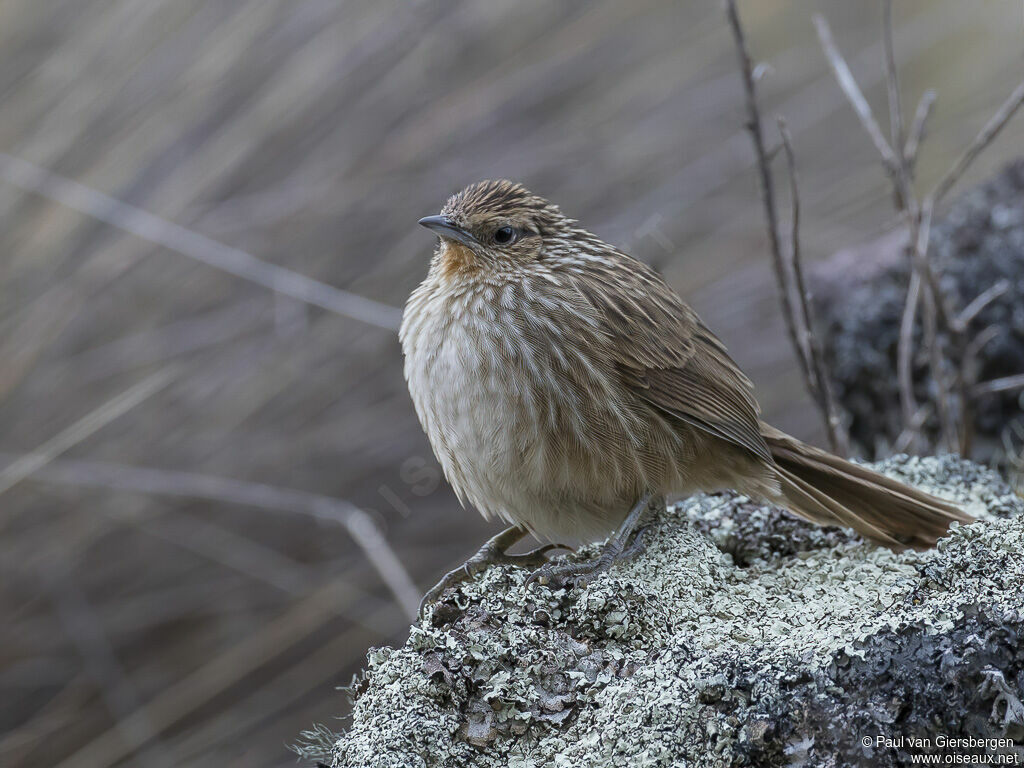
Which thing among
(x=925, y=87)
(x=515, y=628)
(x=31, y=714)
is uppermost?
(x=925, y=87)

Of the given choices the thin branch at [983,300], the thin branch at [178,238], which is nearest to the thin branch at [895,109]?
the thin branch at [983,300]

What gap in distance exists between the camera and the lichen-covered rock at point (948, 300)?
3480mm

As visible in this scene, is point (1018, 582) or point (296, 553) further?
point (296, 553)

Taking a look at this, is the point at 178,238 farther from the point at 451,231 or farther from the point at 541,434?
the point at 541,434

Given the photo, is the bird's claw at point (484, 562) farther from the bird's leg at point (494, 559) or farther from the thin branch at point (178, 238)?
the thin branch at point (178, 238)

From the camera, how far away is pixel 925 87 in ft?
18.4

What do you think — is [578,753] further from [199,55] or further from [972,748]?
[199,55]

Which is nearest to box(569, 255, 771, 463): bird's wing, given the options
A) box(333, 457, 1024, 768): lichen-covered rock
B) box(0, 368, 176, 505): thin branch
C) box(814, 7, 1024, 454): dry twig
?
box(333, 457, 1024, 768): lichen-covered rock

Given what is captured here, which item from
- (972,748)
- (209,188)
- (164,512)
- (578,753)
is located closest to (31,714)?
(164,512)

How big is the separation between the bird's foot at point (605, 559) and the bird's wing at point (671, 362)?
0.27 m

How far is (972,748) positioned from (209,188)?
3.31 metres

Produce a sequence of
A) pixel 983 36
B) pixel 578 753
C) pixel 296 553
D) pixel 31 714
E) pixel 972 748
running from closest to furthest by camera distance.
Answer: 1. pixel 972 748
2. pixel 578 753
3. pixel 31 714
4. pixel 296 553
5. pixel 983 36

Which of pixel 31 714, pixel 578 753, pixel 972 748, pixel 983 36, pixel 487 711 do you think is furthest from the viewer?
pixel 983 36

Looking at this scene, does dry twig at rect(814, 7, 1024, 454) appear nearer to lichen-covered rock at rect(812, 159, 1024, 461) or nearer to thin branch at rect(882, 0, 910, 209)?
thin branch at rect(882, 0, 910, 209)
